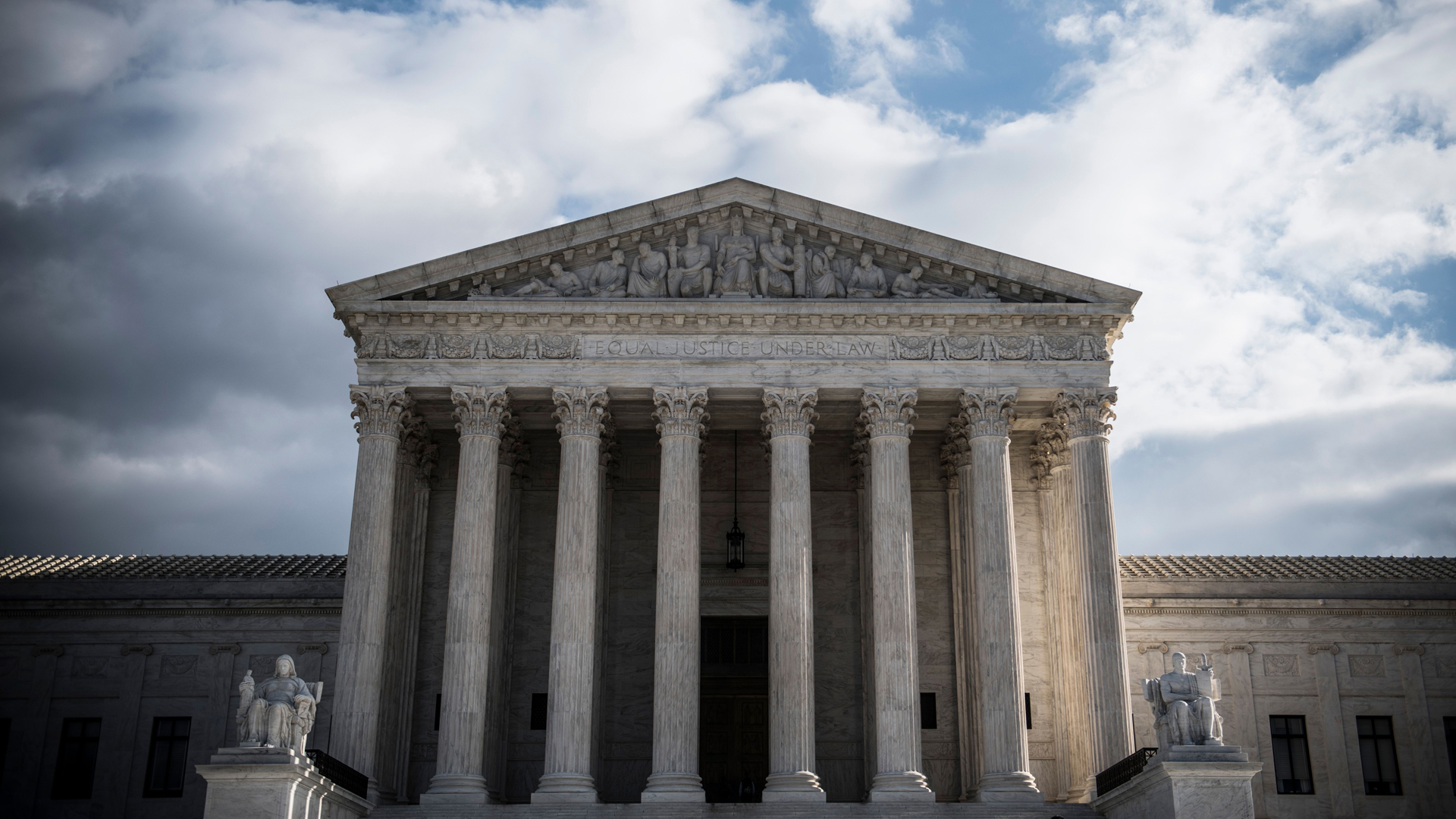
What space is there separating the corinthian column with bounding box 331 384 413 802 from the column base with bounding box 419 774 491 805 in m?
1.31

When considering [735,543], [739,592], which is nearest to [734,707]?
[739,592]

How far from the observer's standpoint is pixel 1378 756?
39.5 metres

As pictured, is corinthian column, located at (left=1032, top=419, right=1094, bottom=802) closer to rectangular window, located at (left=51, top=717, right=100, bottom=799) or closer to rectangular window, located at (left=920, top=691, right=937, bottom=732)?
rectangular window, located at (left=920, top=691, right=937, bottom=732)

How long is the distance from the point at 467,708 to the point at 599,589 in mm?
5921

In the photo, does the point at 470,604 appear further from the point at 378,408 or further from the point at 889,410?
the point at 889,410

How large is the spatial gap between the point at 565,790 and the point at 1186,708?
13.5m

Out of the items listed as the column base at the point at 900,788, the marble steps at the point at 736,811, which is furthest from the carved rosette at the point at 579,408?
the column base at the point at 900,788

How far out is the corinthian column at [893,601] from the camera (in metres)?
32.0

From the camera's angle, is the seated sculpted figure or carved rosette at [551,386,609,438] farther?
the seated sculpted figure

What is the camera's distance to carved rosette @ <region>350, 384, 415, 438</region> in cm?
3450

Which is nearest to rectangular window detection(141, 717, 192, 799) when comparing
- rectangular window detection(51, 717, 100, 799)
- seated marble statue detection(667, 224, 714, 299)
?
rectangular window detection(51, 717, 100, 799)

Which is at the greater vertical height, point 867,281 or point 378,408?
point 867,281

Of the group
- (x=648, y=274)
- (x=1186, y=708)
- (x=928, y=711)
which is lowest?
(x=1186, y=708)

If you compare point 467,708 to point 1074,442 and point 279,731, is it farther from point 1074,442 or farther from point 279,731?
point 1074,442
